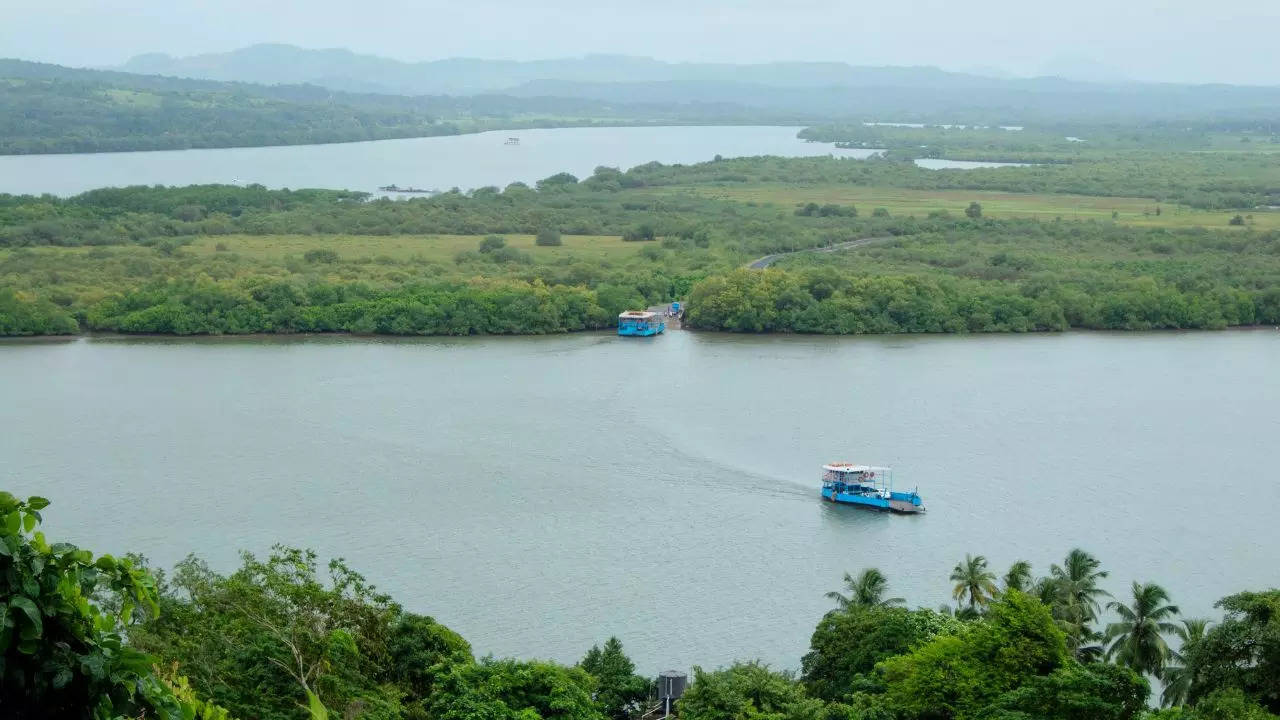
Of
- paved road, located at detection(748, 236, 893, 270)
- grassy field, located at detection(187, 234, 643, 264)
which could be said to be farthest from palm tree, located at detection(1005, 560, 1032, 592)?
grassy field, located at detection(187, 234, 643, 264)

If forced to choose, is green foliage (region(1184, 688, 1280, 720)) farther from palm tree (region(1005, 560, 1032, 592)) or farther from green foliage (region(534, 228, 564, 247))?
green foliage (region(534, 228, 564, 247))

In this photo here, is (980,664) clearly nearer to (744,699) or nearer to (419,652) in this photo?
(744,699)

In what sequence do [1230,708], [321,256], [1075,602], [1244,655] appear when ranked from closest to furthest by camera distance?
[1230,708]
[1244,655]
[1075,602]
[321,256]

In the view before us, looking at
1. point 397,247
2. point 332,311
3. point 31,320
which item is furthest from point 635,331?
point 31,320

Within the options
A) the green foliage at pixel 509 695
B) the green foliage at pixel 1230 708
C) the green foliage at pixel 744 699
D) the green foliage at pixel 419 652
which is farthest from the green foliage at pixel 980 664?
the green foliage at pixel 419 652

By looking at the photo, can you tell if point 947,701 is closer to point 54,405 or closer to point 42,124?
point 54,405

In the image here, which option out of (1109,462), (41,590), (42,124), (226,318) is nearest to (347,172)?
(42,124)

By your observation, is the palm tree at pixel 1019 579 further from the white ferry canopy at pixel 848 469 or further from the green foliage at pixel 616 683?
the white ferry canopy at pixel 848 469
